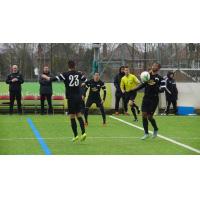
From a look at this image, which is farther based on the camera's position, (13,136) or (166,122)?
(166,122)

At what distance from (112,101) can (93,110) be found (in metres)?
0.96

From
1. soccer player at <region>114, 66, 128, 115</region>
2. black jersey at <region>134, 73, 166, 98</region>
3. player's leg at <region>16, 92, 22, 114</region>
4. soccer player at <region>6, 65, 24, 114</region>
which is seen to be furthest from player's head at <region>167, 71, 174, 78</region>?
black jersey at <region>134, 73, 166, 98</region>

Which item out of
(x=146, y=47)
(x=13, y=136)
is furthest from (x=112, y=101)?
(x=13, y=136)

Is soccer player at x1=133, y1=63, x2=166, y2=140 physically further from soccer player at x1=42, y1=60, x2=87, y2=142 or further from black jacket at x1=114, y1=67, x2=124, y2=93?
black jacket at x1=114, y1=67, x2=124, y2=93

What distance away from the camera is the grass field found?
42.1 feet

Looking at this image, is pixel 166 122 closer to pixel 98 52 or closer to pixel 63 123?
pixel 63 123

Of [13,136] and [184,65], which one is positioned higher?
[184,65]

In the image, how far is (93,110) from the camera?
25.8 metres

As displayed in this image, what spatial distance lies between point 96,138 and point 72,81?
1.94m

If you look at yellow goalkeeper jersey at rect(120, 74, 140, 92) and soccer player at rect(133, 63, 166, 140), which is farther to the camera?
yellow goalkeeper jersey at rect(120, 74, 140, 92)

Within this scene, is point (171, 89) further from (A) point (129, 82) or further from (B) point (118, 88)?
(A) point (129, 82)

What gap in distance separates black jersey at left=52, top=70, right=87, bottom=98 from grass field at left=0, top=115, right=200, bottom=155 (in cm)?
128

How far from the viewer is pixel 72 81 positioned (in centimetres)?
1410

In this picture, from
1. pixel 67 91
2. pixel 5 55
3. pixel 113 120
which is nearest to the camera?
pixel 67 91
